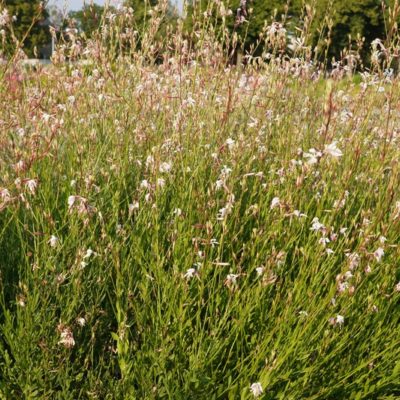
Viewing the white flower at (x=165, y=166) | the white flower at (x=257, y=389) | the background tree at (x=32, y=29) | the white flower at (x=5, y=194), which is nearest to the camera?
the white flower at (x=257, y=389)

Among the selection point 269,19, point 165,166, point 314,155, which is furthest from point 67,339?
point 269,19

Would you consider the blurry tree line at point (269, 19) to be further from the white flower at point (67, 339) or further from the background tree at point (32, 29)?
the white flower at point (67, 339)

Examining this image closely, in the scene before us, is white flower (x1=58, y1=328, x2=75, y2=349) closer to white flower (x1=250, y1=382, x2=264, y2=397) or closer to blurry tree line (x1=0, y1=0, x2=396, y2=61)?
white flower (x1=250, y1=382, x2=264, y2=397)

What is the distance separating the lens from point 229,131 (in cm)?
316

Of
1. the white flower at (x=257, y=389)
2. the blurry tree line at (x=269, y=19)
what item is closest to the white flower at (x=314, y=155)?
the white flower at (x=257, y=389)

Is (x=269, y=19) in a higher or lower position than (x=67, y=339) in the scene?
higher

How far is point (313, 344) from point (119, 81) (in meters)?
2.02

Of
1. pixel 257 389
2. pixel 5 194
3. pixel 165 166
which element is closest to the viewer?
pixel 257 389

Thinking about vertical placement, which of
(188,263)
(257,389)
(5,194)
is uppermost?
(5,194)

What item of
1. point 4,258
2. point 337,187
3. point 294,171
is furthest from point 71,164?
point 337,187

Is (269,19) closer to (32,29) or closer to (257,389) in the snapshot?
(32,29)

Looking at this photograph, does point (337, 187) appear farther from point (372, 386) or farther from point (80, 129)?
point (80, 129)

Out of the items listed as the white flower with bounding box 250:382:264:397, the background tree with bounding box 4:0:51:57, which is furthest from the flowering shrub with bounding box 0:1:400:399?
the background tree with bounding box 4:0:51:57

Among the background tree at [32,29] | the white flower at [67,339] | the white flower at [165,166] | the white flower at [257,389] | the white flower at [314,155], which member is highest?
the background tree at [32,29]
